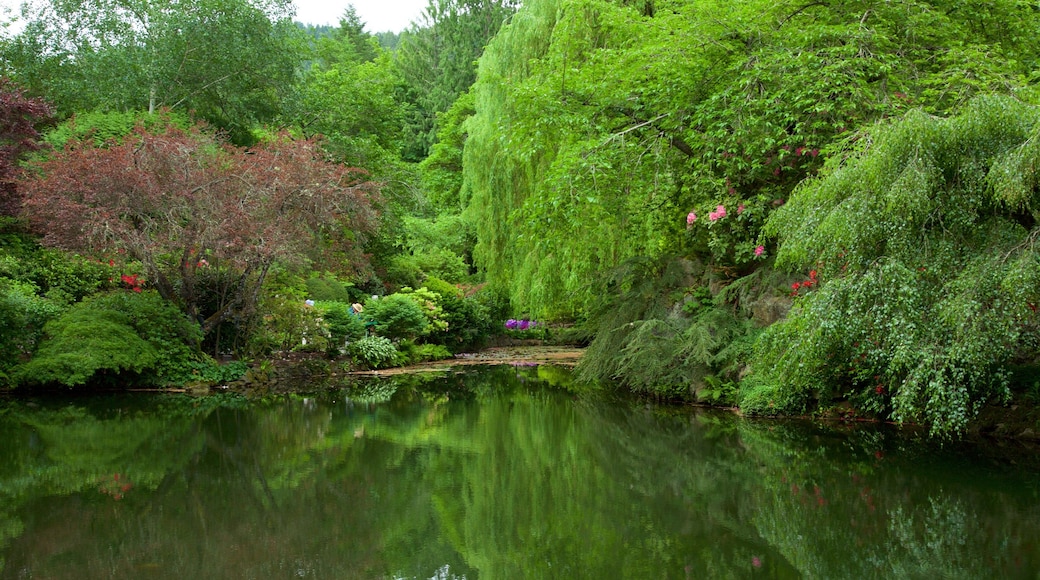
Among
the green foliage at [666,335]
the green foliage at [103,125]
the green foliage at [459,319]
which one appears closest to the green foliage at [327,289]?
the green foliage at [459,319]

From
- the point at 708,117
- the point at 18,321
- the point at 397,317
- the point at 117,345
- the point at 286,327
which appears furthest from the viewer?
the point at 397,317

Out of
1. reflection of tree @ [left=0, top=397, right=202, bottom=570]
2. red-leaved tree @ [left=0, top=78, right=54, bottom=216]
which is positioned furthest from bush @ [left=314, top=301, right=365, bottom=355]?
red-leaved tree @ [left=0, top=78, right=54, bottom=216]

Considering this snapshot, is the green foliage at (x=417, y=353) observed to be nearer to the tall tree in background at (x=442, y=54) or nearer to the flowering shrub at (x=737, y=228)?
the flowering shrub at (x=737, y=228)

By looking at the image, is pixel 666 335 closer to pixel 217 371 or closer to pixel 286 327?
pixel 286 327

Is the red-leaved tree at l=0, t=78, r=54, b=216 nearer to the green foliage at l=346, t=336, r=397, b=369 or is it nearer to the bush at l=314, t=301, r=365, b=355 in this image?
the bush at l=314, t=301, r=365, b=355

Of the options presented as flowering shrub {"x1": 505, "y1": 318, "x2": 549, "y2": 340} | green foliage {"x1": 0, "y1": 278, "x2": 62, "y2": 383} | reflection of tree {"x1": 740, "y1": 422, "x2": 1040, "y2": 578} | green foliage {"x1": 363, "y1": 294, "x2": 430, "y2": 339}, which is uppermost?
green foliage {"x1": 0, "y1": 278, "x2": 62, "y2": 383}

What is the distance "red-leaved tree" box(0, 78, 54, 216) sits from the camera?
1341cm

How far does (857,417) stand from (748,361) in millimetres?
1382

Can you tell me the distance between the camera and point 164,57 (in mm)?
18094

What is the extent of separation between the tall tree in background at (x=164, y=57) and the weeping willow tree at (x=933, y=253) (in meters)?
15.5

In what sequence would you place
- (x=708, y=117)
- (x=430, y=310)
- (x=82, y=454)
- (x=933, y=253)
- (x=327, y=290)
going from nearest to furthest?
(x=933, y=253), (x=82, y=454), (x=708, y=117), (x=327, y=290), (x=430, y=310)

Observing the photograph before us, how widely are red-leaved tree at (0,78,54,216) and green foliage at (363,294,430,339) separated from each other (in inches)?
249

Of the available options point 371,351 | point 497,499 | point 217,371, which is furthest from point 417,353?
point 497,499

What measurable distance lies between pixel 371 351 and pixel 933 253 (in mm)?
10627
